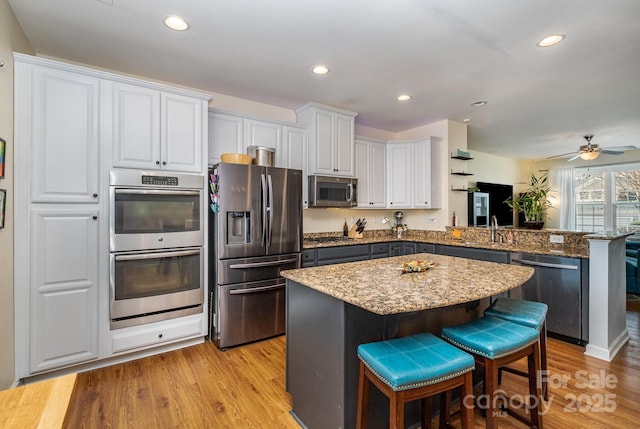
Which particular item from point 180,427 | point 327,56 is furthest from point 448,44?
point 180,427

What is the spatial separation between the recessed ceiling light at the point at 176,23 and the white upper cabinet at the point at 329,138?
1782 millimetres

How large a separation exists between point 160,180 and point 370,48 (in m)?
2.09

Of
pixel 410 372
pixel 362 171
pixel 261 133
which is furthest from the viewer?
pixel 362 171

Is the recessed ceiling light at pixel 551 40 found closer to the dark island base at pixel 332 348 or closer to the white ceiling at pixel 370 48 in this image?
the white ceiling at pixel 370 48

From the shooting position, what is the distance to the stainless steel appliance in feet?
8.07

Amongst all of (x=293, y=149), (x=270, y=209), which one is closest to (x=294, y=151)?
(x=293, y=149)

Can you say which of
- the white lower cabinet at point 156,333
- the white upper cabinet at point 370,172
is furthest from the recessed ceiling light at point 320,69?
the white lower cabinet at point 156,333

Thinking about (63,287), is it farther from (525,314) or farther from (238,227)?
(525,314)

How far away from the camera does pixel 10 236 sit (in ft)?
6.69

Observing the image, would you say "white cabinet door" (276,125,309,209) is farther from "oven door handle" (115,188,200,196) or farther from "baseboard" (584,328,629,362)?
"baseboard" (584,328,629,362)

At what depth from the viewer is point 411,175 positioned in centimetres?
457

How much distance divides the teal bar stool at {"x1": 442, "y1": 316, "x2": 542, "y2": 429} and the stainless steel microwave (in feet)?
7.97

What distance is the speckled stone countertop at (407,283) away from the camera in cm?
130

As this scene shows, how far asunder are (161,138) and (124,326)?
1606 millimetres
